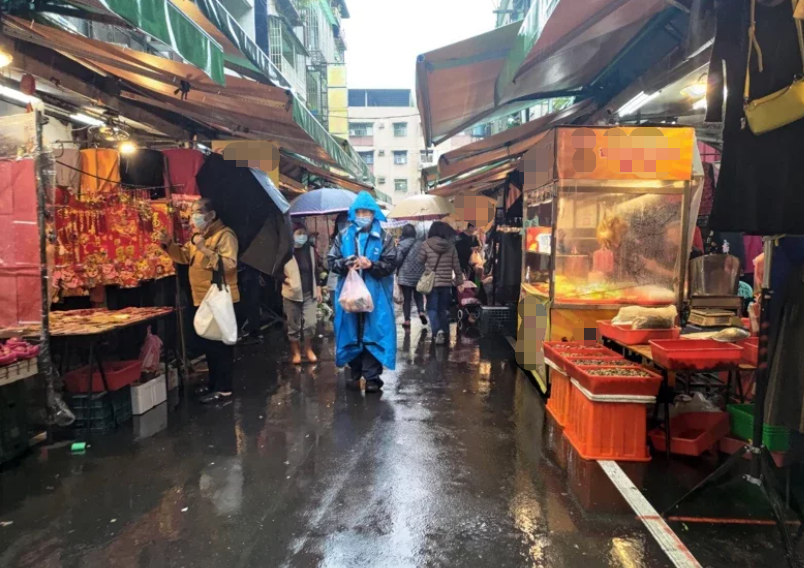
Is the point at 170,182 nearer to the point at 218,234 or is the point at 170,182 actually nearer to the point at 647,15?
the point at 218,234

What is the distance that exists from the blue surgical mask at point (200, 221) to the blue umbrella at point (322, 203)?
354cm

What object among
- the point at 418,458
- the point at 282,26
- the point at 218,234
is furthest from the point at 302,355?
the point at 282,26

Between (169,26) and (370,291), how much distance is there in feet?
11.1

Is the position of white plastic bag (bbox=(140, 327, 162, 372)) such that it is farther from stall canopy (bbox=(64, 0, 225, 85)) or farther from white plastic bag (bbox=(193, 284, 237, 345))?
stall canopy (bbox=(64, 0, 225, 85))

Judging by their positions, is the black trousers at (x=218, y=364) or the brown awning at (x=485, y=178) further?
the brown awning at (x=485, y=178)

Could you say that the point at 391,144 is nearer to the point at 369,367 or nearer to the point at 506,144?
the point at 506,144

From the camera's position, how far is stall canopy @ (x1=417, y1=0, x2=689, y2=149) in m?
4.28

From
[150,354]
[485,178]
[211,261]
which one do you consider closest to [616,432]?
[211,261]

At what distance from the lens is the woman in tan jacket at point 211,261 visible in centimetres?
564

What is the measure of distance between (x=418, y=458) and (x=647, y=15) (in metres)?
4.53

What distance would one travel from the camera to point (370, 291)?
600 cm

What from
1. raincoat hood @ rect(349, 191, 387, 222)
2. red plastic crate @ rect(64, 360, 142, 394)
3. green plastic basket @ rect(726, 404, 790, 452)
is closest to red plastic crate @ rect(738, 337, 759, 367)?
green plastic basket @ rect(726, 404, 790, 452)

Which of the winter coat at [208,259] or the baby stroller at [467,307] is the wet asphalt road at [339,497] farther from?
the baby stroller at [467,307]

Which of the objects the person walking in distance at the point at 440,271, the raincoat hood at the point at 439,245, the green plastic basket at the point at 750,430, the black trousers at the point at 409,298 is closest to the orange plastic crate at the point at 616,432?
the green plastic basket at the point at 750,430
